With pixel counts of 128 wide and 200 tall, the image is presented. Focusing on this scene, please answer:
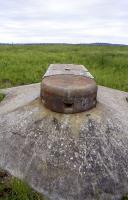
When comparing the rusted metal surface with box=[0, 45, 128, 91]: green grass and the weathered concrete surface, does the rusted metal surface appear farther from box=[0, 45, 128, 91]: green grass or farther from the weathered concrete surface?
box=[0, 45, 128, 91]: green grass

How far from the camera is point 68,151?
20.6ft

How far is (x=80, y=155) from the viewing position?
6199 mm

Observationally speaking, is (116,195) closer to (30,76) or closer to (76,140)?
(76,140)

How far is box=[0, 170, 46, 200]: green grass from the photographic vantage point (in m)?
5.69

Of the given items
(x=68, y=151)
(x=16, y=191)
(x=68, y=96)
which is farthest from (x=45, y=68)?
(x=16, y=191)

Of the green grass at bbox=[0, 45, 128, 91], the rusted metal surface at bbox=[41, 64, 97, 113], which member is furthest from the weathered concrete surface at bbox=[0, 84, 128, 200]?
the green grass at bbox=[0, 45, 128, 91]

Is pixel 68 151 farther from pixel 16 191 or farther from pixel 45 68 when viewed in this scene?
pixel 45 68

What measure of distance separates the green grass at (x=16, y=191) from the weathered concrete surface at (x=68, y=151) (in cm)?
16

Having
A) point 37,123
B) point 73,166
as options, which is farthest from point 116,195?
point 37,123

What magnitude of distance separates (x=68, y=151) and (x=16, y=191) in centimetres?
115

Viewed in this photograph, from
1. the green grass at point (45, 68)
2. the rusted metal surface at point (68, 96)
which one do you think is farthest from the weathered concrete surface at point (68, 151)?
the green grass at point (45, 68)

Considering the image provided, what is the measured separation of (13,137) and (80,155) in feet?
4.84

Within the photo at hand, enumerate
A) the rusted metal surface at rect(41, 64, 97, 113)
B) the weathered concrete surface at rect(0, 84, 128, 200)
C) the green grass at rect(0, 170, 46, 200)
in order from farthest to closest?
the rusted metal surface at rect(41, 64, 97, 113) < the weathered concrete surface at rect(0, 84, 128, 200) < the green grass at rect(0, 170, 46, 200)

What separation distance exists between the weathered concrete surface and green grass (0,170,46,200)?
0.52ft
